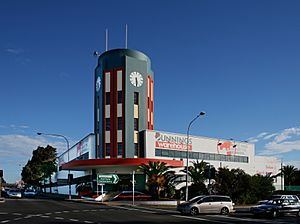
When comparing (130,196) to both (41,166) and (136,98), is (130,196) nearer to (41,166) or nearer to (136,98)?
(136,98)

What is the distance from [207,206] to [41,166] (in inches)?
3324

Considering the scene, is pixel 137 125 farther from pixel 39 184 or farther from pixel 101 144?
pixel 39 184

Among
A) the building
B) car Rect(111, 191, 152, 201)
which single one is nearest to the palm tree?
the building

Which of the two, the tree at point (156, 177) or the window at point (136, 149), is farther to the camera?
the window at point (136, 149)

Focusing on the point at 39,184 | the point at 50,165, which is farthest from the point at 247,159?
the point at 39,184

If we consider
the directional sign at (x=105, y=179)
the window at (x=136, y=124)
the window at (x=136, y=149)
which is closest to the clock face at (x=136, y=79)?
the window at (x=136, y=124)

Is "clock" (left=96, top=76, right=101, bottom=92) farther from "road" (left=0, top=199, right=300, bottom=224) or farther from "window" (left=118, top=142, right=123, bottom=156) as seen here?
"road" (left=0, top=199, right=300, bottom=224)

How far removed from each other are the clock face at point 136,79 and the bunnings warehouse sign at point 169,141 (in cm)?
787

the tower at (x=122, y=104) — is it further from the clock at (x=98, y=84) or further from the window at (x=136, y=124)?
the clock at (x=98, y=84)

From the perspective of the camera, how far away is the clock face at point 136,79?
2527 inches

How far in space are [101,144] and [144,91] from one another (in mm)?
9973

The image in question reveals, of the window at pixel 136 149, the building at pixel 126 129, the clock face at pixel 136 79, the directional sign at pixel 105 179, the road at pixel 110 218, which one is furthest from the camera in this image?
the clock face at pixel 136 79

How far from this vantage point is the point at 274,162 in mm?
88625

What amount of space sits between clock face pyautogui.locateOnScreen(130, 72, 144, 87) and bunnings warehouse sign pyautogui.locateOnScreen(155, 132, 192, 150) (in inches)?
310
